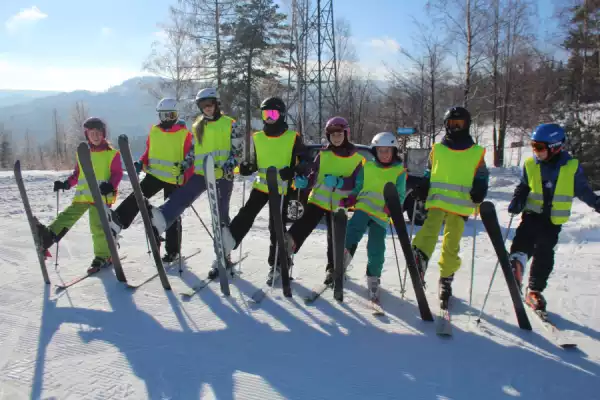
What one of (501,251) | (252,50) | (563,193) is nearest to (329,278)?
(501,251)

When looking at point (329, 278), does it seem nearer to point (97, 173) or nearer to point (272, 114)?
point (272, 114)

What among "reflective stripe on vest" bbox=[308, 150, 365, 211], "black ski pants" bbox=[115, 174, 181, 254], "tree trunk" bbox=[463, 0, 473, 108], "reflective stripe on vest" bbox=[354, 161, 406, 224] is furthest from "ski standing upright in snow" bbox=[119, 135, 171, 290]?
"tree trunk" bbox=[463, 0, 473, 108]

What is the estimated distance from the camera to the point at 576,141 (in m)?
12.8

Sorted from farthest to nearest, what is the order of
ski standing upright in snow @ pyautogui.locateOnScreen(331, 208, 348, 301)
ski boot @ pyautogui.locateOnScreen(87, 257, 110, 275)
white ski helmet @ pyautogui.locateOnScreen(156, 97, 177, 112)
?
white ski helmet @ pyautogui.locateOnScreen(156, 97, 177, 112), ski boot @ pyautogui.locateOnScreen(87, 257, 110, 275), ski standing upright in snow @ pyautogui.locateOnScreen(331, 208, 348, 301)

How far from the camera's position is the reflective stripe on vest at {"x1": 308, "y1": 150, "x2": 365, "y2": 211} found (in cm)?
395

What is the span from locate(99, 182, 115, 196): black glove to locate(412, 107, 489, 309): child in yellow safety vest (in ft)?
10.5

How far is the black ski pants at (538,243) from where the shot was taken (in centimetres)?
341

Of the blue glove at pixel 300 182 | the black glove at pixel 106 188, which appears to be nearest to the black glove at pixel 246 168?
the blue glove at pixel 300 182

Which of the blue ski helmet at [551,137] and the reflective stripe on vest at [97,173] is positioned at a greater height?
the blue ski helmet at [551,137]

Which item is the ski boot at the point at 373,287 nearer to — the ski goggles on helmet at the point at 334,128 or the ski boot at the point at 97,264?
the ski goggles on helmet at the point at 334,128

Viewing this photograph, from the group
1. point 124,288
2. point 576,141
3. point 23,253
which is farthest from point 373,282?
point 576,141

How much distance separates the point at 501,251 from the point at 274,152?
7.46 ft

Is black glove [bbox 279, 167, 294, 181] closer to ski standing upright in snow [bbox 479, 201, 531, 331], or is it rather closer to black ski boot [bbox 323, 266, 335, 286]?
black ski boot [bbox 323, 266, 335, 286]

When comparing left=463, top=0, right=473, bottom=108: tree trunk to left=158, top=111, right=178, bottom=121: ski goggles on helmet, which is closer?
left=158, top=111, right=178, bottom=121: ski goggles on helmet
